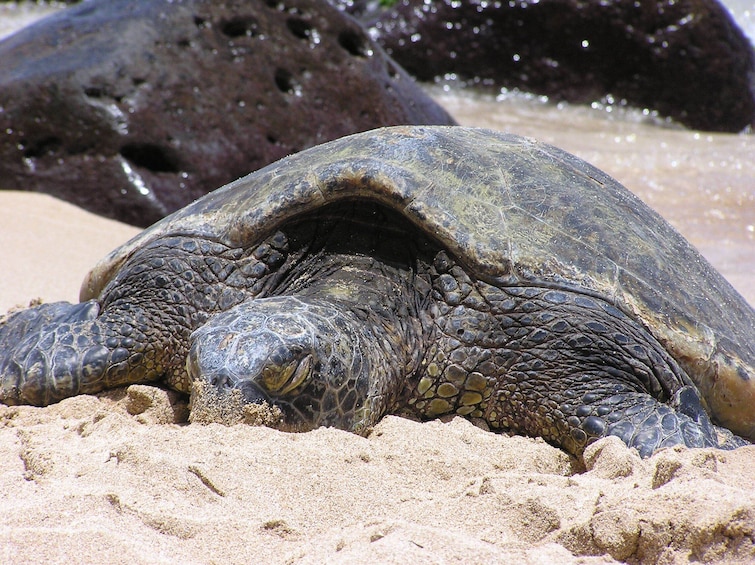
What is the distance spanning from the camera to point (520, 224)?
119 inches

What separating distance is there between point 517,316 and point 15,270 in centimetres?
323

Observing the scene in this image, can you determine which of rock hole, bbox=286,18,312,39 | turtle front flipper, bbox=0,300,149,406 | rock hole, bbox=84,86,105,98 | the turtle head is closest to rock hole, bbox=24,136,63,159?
rock hole, bbox=84,86,105,98

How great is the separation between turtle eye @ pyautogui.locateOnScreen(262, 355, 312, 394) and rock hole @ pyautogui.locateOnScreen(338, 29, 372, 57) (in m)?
5.20

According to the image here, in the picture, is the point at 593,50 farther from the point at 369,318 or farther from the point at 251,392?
the point at 251,392

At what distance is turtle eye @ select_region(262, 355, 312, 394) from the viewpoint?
245 cm

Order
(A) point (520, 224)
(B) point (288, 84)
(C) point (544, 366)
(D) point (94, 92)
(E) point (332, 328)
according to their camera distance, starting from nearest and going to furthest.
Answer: (E) point (332, 328) → (C) point (544, 366) → (A) point (520, 224) → (D) point (94, 92) → (B) point (288, 84)

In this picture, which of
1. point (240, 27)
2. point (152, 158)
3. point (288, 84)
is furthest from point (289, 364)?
point (240, 27)

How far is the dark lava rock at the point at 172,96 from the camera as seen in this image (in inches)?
249

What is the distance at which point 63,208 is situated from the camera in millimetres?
6254

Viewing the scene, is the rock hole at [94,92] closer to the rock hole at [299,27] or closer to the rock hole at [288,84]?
the rock hole at [288,84]

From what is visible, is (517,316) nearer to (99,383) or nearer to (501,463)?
(501,463)

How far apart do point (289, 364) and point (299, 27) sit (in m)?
5.21

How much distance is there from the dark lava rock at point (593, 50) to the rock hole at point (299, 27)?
19.6 ft

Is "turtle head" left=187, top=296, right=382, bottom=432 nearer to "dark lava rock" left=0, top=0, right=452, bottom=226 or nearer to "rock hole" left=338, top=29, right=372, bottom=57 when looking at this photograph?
"dark lava rock" left=0, top=0, right=452, bottom=226
